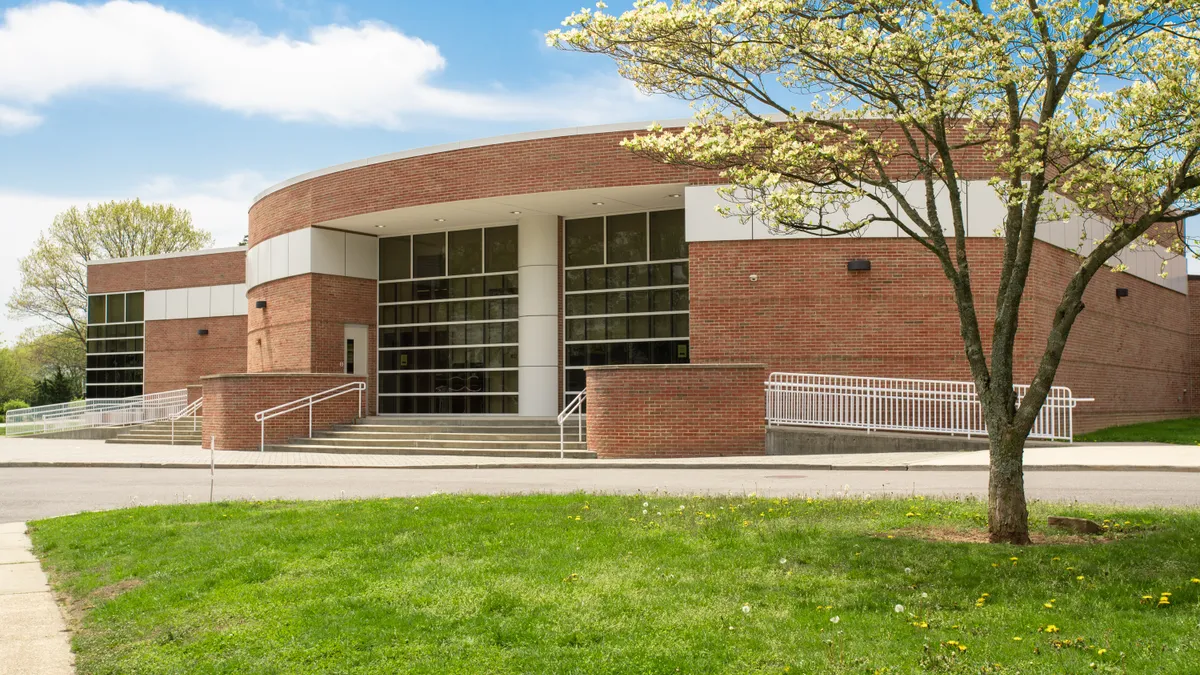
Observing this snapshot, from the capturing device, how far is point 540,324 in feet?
90.7

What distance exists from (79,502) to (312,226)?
15417mm

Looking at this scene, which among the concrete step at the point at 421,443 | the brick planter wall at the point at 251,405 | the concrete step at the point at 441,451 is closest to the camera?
the concrete step at the point at 441,451

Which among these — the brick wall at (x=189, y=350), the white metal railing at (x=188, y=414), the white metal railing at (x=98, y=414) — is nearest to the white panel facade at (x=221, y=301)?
the brick wall at (x=189, y=350)

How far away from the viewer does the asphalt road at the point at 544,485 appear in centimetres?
1293

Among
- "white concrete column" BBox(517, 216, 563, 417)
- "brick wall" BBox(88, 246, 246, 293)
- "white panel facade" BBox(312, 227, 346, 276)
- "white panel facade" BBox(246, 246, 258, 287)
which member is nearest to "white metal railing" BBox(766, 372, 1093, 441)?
"white concrete column" BBox(517, 216, 563, 417)

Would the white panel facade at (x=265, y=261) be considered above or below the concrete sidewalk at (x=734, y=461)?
above

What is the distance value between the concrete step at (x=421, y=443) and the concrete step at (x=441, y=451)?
0.16m

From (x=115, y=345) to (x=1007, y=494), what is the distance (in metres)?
42.0

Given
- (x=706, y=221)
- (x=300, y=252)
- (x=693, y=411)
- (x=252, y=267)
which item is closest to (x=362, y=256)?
(x=300, y=252)

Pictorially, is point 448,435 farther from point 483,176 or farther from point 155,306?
point 155,306

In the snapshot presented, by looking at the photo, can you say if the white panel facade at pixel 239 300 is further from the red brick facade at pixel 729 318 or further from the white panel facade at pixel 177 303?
the red brick facade at pixel 729 318

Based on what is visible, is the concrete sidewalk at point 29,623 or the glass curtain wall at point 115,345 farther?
the glass curtain wall at point 115,345

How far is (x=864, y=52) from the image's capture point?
873cm

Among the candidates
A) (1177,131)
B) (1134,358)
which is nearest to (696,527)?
(1177,131)
